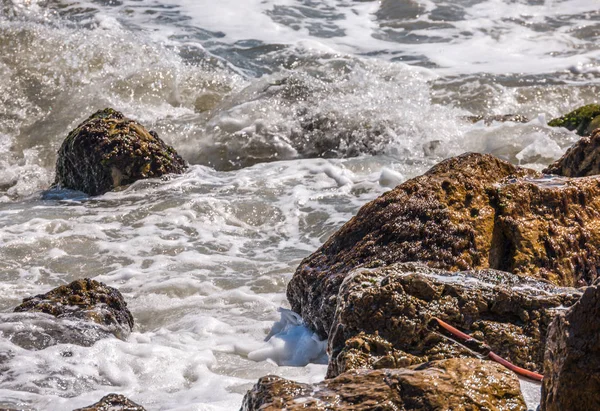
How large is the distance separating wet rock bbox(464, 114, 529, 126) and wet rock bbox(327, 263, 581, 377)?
6930 mm

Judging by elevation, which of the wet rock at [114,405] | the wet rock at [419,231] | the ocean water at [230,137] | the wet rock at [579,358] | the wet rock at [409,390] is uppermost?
the wet rock at [579,358]

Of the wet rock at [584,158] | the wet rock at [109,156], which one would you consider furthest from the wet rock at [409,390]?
the wet rock at [109,156]

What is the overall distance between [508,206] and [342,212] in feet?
10.2

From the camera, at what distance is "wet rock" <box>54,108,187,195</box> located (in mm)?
7840

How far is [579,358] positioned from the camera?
216cm

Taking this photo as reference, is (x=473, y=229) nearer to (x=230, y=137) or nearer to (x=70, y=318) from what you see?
(x=70, y=318)

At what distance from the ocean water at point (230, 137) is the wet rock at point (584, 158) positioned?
209 centimetres

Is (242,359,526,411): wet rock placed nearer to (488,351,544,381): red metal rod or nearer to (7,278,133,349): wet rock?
(488,351,544,381): red metal rod

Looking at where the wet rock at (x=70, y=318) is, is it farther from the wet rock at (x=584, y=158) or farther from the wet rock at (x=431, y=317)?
the wet rock at (x=584, y=158)

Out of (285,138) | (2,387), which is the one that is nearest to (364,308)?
(2,387)

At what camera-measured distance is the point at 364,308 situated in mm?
3082

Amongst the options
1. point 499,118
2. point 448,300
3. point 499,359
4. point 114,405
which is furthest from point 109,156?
point 499,359

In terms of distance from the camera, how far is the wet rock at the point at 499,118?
9.89 meters

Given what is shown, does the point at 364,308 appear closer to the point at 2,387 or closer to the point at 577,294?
the point at 577,294
